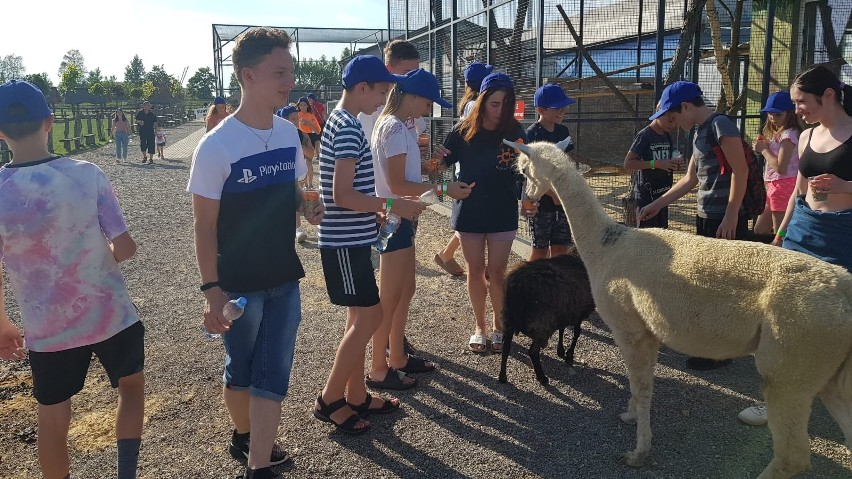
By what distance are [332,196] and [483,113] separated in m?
1.62

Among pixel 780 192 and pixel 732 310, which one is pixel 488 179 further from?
pixel 780 192

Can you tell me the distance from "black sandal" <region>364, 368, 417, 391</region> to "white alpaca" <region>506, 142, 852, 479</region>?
154 centimetres

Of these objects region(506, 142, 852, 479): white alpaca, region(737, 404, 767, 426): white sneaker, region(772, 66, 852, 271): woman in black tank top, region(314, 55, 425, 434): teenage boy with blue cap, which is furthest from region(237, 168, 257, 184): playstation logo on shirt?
region(737, 404, 767, 426): white sneaker

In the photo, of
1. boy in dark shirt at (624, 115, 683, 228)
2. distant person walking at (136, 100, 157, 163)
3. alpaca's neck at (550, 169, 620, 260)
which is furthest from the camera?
distant person walking at (136, 100, 157, 163)

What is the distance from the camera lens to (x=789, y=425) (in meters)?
2.66

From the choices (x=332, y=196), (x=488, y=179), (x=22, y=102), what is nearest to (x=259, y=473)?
(x=332, y=196)

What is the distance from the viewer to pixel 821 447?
10.7 ft

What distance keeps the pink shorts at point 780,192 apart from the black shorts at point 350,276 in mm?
3881

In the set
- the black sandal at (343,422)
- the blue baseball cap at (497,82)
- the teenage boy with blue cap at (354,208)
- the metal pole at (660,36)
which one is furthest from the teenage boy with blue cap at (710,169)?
the black sandal at (343,422)

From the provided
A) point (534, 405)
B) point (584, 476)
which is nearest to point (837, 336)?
point (584, 476)

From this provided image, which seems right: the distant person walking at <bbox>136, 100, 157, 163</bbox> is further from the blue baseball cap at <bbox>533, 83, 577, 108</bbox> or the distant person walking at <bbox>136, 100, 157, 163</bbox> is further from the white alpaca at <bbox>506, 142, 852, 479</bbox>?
the white alpaca at <bbox>506, 142, 852, 479</bbox>

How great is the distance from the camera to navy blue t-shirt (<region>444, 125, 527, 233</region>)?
439 centimetres

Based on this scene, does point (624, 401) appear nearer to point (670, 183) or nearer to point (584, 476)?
point (584, 476)

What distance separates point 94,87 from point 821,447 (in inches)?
2309
